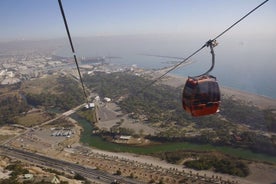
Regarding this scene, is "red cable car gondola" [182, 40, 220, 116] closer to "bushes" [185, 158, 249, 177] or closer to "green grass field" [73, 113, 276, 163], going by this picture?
"bushes" [185, 158, 249, 177]

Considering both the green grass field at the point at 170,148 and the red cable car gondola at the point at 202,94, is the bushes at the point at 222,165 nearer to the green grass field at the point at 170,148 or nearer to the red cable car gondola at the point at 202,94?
the green grass field at the point at 170,148

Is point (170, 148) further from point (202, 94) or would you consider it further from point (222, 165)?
point (202, 94)

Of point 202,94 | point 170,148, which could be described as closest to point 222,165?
point 170,148

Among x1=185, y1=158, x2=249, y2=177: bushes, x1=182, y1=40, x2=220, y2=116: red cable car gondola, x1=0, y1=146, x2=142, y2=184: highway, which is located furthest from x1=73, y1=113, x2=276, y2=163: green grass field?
x1=182, y1=40, x2=220, y2=116: red cable car gondola

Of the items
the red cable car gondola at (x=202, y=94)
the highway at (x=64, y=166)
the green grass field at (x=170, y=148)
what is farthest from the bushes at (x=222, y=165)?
the red cable car gondola at (x=202, y=94)

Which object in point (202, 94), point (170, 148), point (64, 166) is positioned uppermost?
point (202, 94)

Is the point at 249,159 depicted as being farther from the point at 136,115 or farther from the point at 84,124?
the point at 84,124
